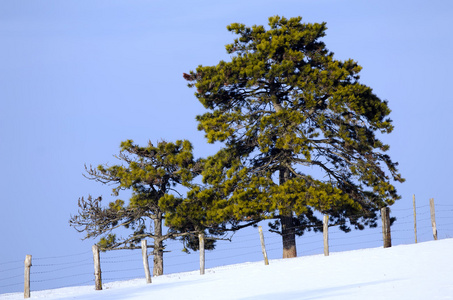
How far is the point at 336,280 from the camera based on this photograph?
631 inches

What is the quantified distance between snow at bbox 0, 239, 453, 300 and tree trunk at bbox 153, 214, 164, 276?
6863 mm

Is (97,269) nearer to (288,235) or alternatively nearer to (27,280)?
(27,280)

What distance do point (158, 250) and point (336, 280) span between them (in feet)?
46.1

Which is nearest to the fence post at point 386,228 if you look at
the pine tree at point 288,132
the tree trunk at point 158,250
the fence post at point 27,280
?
the pine tree at point 288,132

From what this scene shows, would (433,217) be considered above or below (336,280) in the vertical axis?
above

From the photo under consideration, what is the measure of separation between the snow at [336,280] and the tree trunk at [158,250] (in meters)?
6.86

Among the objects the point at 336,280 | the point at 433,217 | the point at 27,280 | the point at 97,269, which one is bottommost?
the point at 336,280

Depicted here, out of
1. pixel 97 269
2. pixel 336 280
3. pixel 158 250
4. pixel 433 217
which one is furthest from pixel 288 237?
pixel 336 280

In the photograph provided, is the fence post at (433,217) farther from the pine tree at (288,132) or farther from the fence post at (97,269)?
the fence post at (97,269)

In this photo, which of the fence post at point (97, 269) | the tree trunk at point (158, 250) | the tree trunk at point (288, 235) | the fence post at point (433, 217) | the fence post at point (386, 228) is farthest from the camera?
the tree trunk at point (158, 250)

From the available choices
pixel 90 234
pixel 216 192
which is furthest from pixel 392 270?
pixel 90 234

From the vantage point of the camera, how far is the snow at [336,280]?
1346 centimetres

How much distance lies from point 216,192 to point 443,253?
1036cm

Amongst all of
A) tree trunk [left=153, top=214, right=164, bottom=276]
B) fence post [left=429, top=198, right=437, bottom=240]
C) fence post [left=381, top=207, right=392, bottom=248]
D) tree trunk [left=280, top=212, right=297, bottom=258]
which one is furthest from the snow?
tree trunk [left=153, top=214, right=164, bottom=276]
